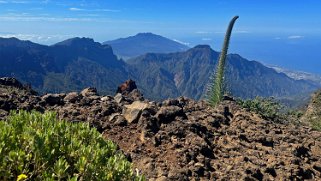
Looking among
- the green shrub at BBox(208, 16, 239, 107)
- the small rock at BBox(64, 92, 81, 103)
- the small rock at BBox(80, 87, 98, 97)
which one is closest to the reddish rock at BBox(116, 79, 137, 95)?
the green shrub at BBox(208, 16, 239, 107)

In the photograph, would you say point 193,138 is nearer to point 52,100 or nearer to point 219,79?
point 52,100

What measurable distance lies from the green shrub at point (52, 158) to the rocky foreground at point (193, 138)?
3.24m

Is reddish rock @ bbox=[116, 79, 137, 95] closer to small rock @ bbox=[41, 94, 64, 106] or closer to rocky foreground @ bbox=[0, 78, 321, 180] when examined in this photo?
rocky foreground @ bbox=[0, 78, 321, 180]

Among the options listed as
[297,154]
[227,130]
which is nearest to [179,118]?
[227,130]

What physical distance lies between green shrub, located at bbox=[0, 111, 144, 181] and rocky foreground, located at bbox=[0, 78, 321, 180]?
324 centimetres

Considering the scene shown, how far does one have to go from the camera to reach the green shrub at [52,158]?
6199 mm

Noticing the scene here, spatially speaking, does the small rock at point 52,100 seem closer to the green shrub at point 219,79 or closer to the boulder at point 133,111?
the boulder at point 133,111

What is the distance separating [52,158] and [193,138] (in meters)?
6.07

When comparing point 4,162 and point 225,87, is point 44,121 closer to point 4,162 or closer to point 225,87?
point 4,162

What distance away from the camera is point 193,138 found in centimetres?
1233

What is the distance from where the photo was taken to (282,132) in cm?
1491

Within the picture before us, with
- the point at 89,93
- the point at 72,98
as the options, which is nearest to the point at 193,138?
the point at 72,98

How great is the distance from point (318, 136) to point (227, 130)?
377cm

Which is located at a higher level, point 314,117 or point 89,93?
point 89,93
